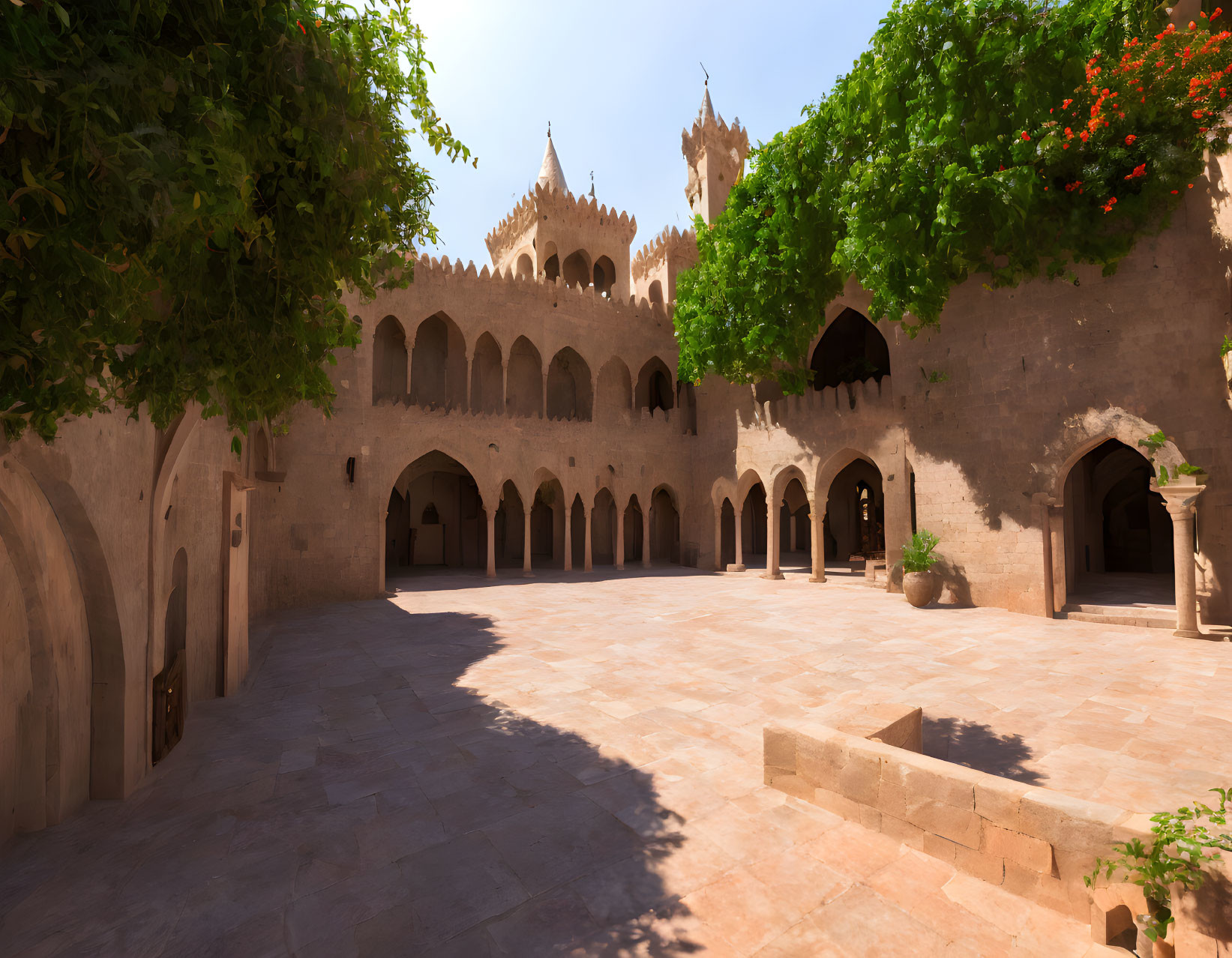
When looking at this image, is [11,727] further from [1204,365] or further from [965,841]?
[1204,365]

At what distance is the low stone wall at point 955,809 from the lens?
130 inches

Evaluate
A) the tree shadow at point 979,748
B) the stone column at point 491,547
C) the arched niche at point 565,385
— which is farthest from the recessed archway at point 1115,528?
the arched niche at point 565,385

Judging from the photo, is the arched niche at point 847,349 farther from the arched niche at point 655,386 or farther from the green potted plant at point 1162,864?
the green potted plant at point 1162,864

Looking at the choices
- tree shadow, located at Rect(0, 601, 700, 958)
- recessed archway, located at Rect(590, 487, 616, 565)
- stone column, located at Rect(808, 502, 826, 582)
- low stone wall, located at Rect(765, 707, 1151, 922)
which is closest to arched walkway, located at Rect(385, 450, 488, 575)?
recessed archway, located at Rect(590, 487, 616, 565)

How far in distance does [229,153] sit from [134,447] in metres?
3.51

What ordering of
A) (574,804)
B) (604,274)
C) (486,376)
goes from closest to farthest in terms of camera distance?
(574,804) < (486,376) < (604,274)

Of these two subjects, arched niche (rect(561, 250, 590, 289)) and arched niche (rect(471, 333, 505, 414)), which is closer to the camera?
arched niche (rect(471, 333, 505, 414))

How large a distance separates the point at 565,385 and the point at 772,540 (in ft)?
34.8

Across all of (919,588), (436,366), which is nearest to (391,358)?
(436,366)

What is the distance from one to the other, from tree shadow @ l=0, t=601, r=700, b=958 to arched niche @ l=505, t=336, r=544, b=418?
58.9ft

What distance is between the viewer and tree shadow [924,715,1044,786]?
512 cm

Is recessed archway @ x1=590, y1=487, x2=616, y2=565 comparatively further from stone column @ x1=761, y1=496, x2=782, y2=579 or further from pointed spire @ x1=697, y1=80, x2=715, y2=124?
pointed spire @ x1=697, y1=80, x2=715, y2=124

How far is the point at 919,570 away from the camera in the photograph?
13.8 m

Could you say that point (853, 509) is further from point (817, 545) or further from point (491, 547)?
point (491, 547)
